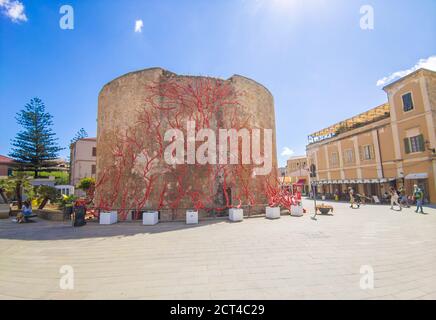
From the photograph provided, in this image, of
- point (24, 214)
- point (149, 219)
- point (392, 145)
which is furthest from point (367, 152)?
point (24, 214)

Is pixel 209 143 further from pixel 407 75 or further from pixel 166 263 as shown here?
pixel 407 75

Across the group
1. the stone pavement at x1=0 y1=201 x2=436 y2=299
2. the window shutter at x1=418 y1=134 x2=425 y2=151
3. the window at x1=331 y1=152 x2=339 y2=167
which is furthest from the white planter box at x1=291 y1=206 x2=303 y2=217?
the window at x1=331 y1=152 x2=339 y2=167

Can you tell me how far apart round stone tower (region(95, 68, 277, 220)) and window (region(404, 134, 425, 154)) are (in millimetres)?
13080

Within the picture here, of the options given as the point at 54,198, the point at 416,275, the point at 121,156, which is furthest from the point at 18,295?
the point at 54,198

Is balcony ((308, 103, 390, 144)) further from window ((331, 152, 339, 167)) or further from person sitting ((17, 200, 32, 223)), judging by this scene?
person sitting ((17, 200, 32, 223))

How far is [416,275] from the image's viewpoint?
132 inches

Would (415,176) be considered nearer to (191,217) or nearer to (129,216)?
(191,217)

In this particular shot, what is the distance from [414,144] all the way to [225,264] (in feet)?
65.7

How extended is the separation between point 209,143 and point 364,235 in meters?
7.65

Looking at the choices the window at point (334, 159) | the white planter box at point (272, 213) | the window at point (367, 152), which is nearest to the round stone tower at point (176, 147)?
the white planter box at point (272, 213)

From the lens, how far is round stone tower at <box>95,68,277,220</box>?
420 inches

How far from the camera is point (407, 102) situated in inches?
664

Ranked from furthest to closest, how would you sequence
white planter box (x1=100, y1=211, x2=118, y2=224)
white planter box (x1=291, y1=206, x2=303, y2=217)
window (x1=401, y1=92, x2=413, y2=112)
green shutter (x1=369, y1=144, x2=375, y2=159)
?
green shutter (x1=369, y1=144, x2=375, y2=159) < window (x1=401, y1=92, x2=413, y2=112) < white planter box (x1=291, y1=206, x2=303, y2=217) < white planter box (x1=100, y1=211, x2=118, y2=224)
